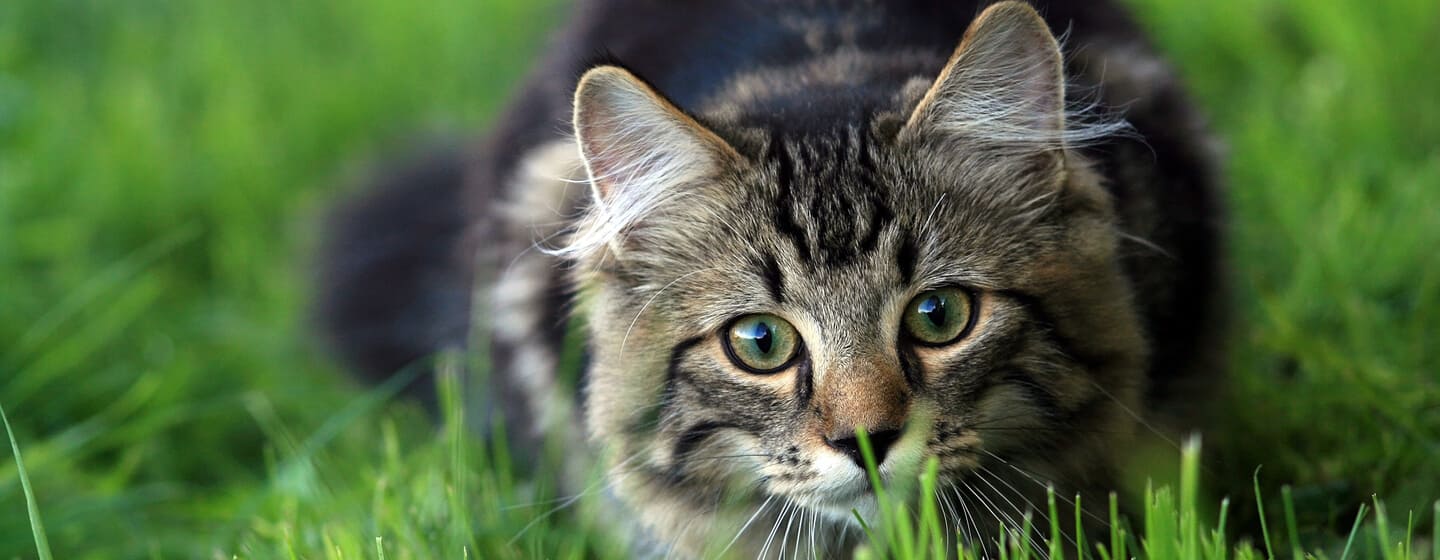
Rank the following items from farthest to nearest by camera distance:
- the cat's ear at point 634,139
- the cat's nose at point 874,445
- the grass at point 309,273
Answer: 1. the grass at point 309,273
2. the cat's ear at point 634,139
3. the cat's nose at point 874,445

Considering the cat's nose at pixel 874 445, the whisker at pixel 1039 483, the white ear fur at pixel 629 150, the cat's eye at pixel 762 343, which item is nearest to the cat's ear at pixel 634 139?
the white ear fur at pixel 629 150

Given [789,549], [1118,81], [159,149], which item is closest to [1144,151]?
[1118,81]

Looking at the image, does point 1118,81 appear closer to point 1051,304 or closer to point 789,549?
point 1051,304

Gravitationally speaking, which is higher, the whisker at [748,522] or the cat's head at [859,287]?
the cat's head at [859,287]

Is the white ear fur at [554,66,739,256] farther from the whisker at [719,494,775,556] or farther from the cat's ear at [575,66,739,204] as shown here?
the whisker at [719,494,775,556]

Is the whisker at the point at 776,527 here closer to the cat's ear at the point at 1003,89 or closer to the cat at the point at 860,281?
the cat at the point at 860,281

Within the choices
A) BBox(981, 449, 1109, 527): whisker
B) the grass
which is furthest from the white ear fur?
BBox(981, 449, 1109, 527): whisker

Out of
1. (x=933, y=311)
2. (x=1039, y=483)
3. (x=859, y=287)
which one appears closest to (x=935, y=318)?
(x=933, y=311)
